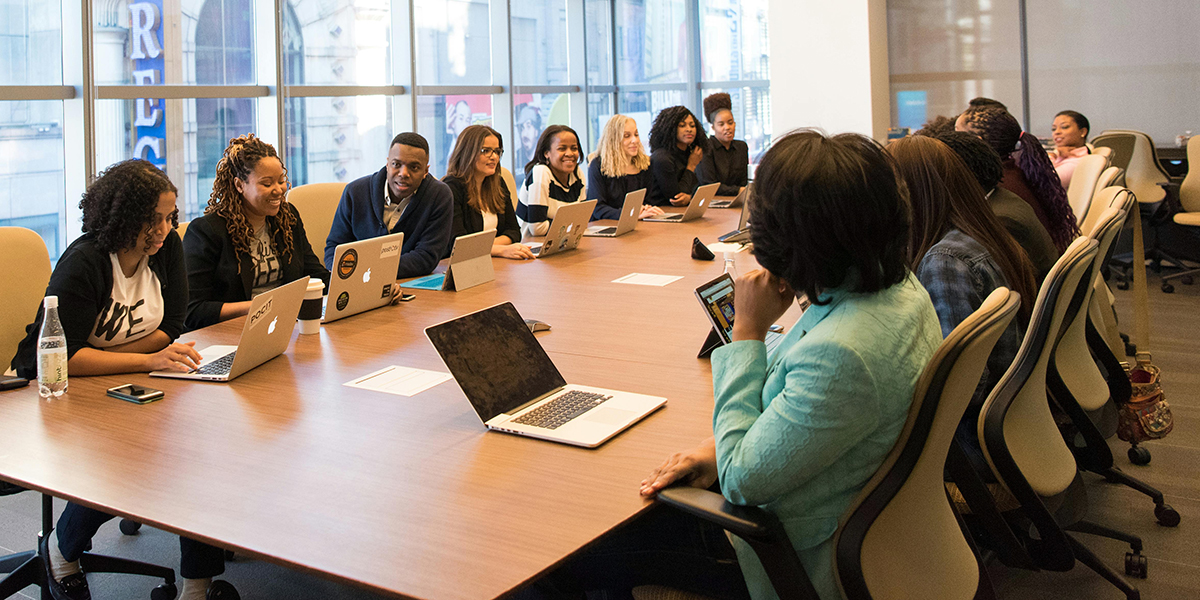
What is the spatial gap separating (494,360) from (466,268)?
4.74 ft

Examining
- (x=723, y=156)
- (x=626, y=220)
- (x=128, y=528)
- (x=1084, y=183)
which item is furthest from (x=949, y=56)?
(x=128, y=528)

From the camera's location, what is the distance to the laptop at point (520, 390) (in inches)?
70.3

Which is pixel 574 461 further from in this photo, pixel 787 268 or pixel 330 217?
pixel 330 217

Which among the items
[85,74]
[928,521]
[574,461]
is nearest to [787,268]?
[928,521]

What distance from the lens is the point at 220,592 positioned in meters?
2.17

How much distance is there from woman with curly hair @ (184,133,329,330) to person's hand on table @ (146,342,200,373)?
0.64 metres

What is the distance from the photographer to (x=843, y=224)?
1.26m

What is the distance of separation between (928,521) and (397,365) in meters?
1.35

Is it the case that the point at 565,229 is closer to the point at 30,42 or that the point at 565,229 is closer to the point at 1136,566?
the point at 1136,566

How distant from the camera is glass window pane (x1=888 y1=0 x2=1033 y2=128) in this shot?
8.57 m

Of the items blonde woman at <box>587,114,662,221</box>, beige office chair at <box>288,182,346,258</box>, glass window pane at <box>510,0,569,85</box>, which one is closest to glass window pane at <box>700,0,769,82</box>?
glass window pane at <box>510,0,569,85</box>

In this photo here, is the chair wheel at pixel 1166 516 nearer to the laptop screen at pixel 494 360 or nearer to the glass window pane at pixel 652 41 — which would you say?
the laptop screen at pixel 494 360

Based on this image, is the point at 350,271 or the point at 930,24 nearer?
the point at 350,271

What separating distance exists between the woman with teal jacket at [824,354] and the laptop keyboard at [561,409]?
481 millimetres
